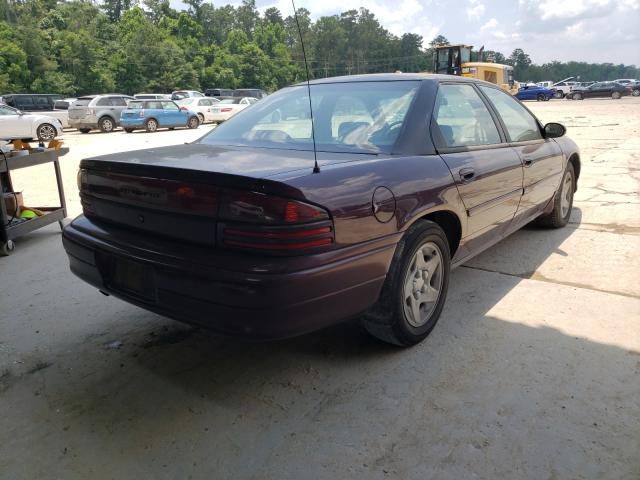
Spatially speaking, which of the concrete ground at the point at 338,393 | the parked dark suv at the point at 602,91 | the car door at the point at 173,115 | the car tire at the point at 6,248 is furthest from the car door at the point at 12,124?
the parked dark suv at the point at 602,91

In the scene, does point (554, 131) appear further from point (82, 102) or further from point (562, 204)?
point (82, 102)

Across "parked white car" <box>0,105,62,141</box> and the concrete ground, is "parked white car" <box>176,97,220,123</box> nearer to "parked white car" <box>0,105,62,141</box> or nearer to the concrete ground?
"parked white car" <box>0,105,62,141</box>

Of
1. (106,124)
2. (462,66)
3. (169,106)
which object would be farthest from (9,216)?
(462,66)

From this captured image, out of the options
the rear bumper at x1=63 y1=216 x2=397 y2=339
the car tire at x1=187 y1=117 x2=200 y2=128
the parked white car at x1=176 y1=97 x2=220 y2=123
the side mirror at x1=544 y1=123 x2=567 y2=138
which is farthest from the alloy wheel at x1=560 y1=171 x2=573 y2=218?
the parked white car at x1=176 y1=97 x2=220 y2=123

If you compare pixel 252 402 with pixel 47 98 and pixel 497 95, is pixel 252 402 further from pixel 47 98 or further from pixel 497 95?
pixel 47 98

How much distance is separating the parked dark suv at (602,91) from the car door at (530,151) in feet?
141

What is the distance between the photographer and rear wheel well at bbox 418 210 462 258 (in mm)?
3065

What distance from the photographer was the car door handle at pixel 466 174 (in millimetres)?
3118

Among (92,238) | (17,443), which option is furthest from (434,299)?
(17,443)

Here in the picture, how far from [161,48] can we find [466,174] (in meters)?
51.8

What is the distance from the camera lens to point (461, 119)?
346 cm

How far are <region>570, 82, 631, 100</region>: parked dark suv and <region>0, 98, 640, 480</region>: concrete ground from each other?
144 feet

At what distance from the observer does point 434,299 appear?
10.1 ft

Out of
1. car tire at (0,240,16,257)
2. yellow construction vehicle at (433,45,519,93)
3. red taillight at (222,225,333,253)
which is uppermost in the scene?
yellow construction vehicle at (433,45,519,93)
